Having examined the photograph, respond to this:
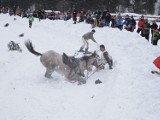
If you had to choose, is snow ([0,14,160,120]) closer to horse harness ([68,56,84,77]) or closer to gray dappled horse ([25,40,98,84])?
gray dappled horse ([25,40,98,84])

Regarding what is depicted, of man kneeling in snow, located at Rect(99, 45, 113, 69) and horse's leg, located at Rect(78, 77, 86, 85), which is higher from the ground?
man kneeling in snow, located at Rect(99, 45, 113, 69)

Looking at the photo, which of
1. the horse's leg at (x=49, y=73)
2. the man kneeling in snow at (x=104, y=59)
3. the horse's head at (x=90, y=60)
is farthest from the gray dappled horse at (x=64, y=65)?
the man kneeling in snow at (x=104, y=59)

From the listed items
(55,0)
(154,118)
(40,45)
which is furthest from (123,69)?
(55,0)

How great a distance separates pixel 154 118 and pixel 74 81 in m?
5.73

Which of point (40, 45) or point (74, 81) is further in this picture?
point (40, 45)

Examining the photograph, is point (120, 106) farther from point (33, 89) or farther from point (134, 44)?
point (134, 44)

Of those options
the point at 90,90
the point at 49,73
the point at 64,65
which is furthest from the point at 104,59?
the point at 90,90

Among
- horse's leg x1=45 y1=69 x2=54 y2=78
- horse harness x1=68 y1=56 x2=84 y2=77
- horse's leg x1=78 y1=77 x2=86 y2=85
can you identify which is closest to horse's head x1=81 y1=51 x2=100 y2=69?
horse harness x1=68 y1=56 x2=84 y2=77

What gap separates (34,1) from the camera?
61.8m

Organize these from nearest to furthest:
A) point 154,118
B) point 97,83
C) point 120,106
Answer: point 154,118, point 120,106, point 97,83

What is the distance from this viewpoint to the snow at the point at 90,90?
29.9 feet

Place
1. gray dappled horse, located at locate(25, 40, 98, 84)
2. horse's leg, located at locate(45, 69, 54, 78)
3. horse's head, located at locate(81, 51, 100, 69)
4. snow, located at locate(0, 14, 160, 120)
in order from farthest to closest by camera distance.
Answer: horse's head, located at locate(81, 51, 100, 69)
horse's leg, located at locate(45, 69, 54, 78)
gray dappled horse, located at locate(25, 40, 98, 84)
snow, located at locate(0, 14, 160, 120)

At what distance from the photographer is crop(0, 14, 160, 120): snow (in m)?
9.11

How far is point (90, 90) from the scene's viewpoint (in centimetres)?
1204
